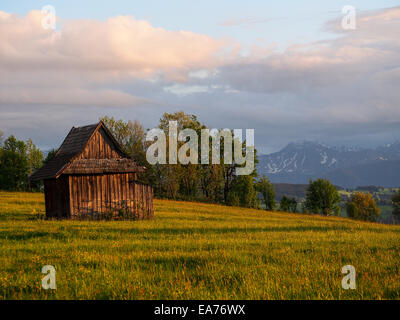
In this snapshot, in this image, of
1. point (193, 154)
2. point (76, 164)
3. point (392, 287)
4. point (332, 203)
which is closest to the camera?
point (392, 287)

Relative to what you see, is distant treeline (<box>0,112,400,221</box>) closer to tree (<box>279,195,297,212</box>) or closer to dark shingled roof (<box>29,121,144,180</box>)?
tree (<box>279,195,297,212</box>)

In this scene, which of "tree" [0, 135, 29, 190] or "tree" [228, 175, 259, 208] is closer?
"tree" [228, 175, 259, 208]

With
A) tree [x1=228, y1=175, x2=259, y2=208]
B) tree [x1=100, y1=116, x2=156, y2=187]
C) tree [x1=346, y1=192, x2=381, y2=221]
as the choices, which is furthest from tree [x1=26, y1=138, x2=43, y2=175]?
tree [x1=346, y1=192, x2=381, y2=221]

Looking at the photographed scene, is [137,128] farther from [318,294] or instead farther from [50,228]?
[318,294]

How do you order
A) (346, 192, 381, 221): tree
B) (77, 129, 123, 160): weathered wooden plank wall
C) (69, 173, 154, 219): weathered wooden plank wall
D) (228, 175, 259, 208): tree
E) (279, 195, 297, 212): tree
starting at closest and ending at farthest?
(69, 173, 154, 219): weathered wooden plank wall, (77, 129, 123, 160): weathered wooden plank wall, (228, 175, 259, 208): tree, (279, 195, 297, 212): tree, (346, 192, 381, 221): tree

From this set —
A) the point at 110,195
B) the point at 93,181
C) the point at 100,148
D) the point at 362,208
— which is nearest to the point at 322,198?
the point at 362,208

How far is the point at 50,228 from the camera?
22.2 metres

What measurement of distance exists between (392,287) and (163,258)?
21.9 ft

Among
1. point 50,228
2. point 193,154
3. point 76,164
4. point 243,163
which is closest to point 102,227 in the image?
point 50,228

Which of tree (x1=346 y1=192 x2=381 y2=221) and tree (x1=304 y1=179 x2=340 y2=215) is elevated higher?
tree (x1=304 y1=179 x2=340 y2=215)

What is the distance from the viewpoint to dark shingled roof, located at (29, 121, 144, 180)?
30.6m

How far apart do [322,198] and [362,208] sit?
680 inches

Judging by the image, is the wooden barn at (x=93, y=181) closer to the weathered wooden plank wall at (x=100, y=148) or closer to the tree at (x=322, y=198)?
the weathered wooden plank wall at (x=100, y=148)
